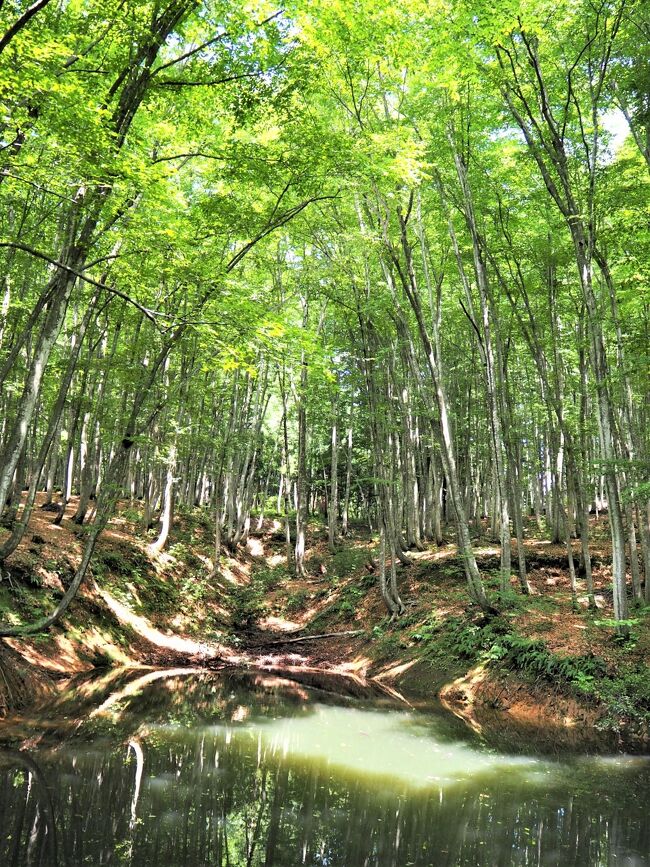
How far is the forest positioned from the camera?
16.3ft

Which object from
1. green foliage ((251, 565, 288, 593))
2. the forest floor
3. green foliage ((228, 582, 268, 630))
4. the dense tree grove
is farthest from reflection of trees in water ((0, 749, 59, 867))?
green foliage ((251, 565, 288, 593))

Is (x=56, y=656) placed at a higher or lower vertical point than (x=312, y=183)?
lower

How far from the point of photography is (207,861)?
3.82 meters

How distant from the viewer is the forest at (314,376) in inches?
196

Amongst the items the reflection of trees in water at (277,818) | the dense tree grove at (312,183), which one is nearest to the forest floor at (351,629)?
the dense tree grove at (312,183)

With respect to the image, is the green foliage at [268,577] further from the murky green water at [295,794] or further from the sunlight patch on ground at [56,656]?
the murky green water at [295,794]

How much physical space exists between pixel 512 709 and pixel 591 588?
4056mm

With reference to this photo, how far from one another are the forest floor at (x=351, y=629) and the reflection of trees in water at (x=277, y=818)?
2718 millimetres

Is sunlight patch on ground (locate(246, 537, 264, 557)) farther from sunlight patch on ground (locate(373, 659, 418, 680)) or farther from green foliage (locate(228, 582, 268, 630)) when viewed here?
sunlight patch on ground (locate(373, 659, 418, 680))

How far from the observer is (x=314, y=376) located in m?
10.5

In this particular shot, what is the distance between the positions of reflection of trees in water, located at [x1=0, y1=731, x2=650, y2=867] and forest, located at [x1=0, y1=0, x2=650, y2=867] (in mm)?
33

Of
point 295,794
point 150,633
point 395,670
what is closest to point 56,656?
point 150,633

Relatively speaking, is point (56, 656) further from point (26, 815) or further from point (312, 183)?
point (312, 183)

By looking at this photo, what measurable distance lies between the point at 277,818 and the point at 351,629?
9949mm
